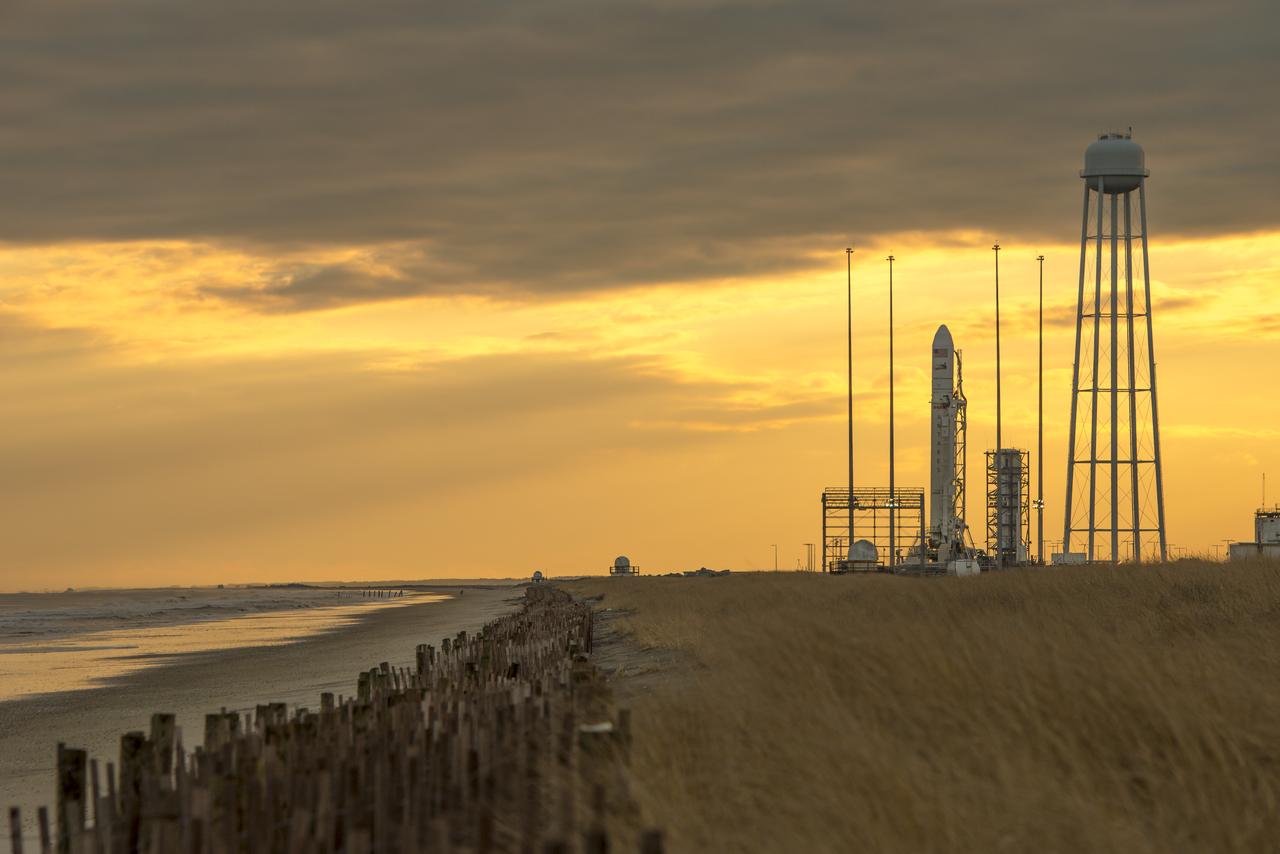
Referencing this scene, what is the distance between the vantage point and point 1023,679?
39.6 feet

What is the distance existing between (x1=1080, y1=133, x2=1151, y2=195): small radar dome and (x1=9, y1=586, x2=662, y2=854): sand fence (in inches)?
2669

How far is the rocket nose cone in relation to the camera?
351 ft

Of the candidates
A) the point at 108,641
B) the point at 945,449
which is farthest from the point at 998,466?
the point at 108,641

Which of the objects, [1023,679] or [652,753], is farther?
[1023,679]

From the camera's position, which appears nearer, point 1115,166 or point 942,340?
point 1115,166

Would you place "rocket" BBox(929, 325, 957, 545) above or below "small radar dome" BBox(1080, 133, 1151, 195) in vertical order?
below

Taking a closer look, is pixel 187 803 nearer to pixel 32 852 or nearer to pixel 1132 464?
pixel 32 852

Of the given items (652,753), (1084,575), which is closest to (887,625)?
(652,753)

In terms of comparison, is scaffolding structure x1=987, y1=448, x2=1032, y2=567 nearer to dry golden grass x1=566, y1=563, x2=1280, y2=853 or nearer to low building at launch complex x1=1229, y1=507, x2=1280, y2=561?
low building at launch complex x1=1229, y1=507, x2=1280, y2=561

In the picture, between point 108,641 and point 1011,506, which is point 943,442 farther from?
point 108,641

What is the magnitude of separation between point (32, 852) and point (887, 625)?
8.96 m

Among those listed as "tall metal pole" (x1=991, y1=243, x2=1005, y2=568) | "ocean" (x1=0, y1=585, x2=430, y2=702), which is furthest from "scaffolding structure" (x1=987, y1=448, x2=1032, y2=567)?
"ocean" (x1=0, y1=585, x2=430, y2=702)

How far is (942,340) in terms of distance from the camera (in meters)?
107

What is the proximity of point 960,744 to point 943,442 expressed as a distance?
320ft
